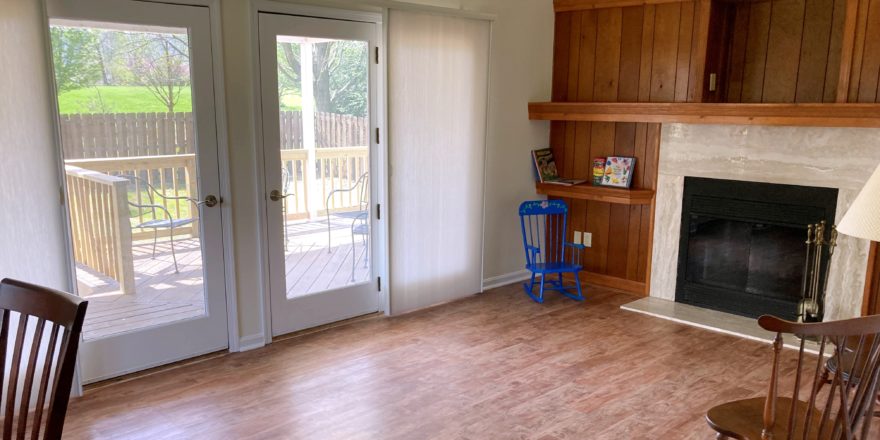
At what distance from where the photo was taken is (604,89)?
5418 millimetres

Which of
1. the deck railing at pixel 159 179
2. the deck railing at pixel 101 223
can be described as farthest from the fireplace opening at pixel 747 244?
the deck railing at pixel 101 223

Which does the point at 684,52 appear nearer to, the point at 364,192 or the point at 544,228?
the point at 544,228

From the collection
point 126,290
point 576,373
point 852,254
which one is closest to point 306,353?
point 126,290

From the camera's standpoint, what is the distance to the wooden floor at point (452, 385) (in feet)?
10.3

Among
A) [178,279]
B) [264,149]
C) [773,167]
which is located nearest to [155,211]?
[178,279]

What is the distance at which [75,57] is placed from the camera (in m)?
3.28

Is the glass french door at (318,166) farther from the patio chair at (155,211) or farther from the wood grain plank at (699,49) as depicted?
the wood grain plank at (699,49)

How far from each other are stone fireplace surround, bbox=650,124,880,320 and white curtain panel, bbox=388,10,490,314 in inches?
55.4

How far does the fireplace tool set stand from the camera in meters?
4.28

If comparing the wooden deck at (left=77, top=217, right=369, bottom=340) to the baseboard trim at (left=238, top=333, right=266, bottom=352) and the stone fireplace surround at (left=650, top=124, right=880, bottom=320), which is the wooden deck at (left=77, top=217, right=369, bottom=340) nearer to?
the baseboard trim at (left=238, top=333, right=266, bottom=352)

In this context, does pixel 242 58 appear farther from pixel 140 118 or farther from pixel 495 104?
pixel 495 104

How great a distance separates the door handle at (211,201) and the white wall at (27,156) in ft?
2.42

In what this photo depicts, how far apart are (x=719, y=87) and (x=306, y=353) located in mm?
3505

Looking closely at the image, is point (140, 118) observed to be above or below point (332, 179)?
above
